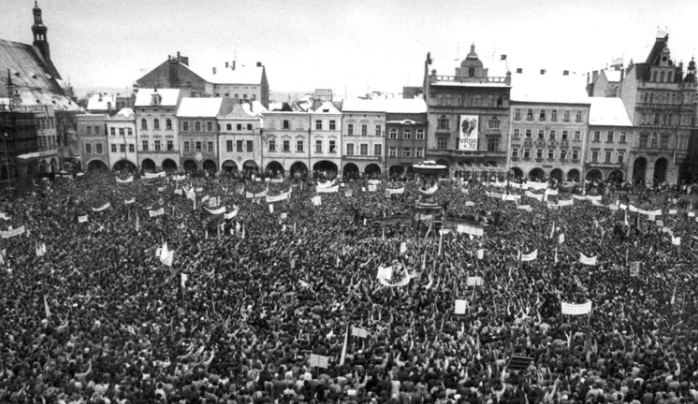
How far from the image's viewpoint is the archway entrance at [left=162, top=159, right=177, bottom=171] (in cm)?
6594

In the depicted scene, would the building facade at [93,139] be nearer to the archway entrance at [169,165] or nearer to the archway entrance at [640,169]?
the archway entrance at [169,165]

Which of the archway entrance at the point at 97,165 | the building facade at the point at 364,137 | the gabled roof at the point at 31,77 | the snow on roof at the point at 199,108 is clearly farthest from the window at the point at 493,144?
the gabled roof at the point at 31,77

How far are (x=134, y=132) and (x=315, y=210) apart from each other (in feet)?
117

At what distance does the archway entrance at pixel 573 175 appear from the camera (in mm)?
63188

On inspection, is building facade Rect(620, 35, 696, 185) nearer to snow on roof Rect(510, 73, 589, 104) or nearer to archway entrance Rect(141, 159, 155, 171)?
snow on roof Rect(510, 73, 589, 104)

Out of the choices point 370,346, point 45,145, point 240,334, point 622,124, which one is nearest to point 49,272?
point 240,334

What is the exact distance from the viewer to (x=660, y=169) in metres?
63.4

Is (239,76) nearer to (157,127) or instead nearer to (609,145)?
(157,127)

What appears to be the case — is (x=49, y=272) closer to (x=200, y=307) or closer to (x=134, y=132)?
(x=200, y=307)

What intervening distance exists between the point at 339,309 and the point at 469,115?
154 ft

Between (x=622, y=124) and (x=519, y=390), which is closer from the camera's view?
(x=519, y=390)

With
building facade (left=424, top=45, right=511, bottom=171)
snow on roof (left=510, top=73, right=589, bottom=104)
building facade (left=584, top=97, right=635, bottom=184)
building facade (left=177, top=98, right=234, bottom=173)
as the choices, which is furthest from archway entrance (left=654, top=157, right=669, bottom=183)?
building facade (left=177, top=98, right=234, bottom=173)

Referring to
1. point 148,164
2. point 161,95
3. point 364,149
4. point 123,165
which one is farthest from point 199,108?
point 364,149

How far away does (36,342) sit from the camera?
53.2 ft
